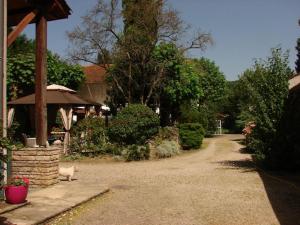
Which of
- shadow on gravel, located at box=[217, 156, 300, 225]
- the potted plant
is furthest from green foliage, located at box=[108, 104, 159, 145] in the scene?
the potted plant

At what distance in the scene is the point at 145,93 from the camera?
27.5m

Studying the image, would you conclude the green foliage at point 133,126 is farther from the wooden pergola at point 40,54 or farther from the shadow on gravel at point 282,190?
the wooden pergola at point 40,54

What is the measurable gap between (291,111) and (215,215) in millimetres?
8080

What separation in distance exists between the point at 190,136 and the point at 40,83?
1452 cm

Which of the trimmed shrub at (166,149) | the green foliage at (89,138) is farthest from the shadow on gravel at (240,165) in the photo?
the green foliage at (89,138)

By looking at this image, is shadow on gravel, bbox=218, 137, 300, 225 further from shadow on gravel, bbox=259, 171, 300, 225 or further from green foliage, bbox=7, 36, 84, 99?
green foliage, bbox=7, 36, 84, 99

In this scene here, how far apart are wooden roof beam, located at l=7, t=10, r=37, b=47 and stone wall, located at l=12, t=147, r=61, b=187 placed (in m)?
2.74

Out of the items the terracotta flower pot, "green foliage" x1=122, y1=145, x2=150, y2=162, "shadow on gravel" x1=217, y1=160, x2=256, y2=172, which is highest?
"green foliage" x1=122, y1=145, x2=150, y2=162

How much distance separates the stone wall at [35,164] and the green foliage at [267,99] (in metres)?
7.95

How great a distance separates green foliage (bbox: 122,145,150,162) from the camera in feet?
65.1

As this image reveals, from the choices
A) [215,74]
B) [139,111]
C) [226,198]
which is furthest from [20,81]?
[215,74]

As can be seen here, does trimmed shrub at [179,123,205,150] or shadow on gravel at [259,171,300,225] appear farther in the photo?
trimmed shrub at [179,123,205,150]

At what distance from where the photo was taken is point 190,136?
2525cm

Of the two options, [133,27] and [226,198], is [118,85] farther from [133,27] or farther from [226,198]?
[226,198]
